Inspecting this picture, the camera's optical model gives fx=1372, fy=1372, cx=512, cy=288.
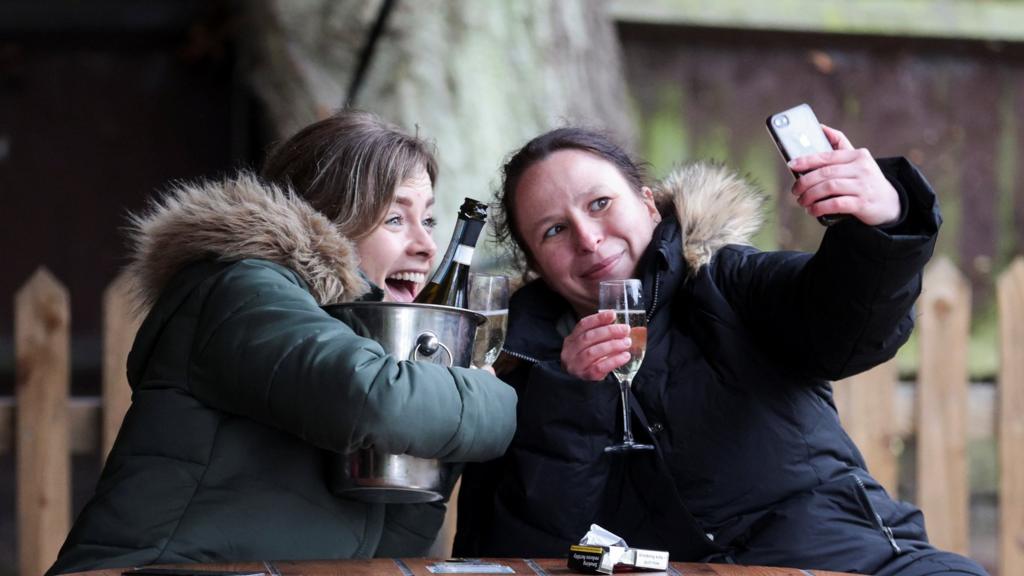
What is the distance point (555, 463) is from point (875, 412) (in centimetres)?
190

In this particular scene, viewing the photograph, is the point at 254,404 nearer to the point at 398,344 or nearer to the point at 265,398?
the point at 265,398

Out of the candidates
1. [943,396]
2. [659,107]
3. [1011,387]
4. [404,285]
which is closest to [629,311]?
[404,285]

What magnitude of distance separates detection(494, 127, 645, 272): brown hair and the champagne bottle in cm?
24

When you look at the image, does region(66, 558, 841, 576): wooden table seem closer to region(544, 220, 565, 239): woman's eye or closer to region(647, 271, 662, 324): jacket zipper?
region(647, 271, 662, 324): jacket zipper

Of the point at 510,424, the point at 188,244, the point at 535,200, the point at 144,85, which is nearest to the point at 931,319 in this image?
the point at 535,200

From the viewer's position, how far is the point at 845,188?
2641 millimetres

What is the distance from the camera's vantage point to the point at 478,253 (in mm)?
4258

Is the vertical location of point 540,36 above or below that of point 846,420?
above

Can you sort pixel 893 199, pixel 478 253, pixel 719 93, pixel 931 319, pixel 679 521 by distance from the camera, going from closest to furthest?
pixel 893 199 → pixel 679 521 → pixel 478 253 → pixel 931 319 → pixel 719 93

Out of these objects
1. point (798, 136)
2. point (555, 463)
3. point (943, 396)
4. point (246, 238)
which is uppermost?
point (798, 136)

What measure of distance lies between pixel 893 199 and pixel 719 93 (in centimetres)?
318

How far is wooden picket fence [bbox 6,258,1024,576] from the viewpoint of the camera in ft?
14.2

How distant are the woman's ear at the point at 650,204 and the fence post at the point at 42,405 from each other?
79.1 inches

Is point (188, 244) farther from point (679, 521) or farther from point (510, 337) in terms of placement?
point (679, 521)
